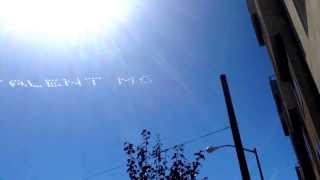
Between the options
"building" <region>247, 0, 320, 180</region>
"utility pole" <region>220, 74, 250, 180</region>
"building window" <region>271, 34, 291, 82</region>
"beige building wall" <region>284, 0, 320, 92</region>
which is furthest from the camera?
"building window" <region>271, 34, 291, 82</region>

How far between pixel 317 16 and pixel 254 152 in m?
14.9

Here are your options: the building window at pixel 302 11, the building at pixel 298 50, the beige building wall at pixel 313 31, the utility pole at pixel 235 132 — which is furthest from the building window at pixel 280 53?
the building window at pixel 302 11

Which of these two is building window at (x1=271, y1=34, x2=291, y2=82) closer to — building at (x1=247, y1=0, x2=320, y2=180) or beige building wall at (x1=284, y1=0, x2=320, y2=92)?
building at (x1=247, y1=0, x2=320, y2=180)

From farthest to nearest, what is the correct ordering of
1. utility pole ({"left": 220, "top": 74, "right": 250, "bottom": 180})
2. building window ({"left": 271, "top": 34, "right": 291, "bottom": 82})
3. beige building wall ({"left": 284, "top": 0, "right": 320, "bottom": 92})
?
building window ({"left": 271, "top": 34, "right": 291, "bottom": 82})
utility pole ({"left": 220, "top": 74, "right": 250, "bottom": 180})
beige building wall ({"left": 284, "top": 0, "right": 320, "bottom": 92})

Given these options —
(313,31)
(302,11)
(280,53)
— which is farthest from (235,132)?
(313,31)

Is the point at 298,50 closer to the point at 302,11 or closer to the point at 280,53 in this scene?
the point at 280,53

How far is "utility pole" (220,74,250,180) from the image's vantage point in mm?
12207

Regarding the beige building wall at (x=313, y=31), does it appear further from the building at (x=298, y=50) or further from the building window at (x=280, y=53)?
the building window at (x=280, y=53)

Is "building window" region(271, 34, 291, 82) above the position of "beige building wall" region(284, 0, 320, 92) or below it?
above

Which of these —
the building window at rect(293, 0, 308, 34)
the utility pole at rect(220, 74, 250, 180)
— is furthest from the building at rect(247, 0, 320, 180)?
the utility pole at rect(220, 74, 250, 180)

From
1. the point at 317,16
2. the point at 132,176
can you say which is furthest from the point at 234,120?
the point at 317,16

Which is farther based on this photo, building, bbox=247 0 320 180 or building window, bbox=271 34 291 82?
building window, bbox=271 34 291 82

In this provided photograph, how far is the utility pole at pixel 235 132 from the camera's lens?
40.0 feet

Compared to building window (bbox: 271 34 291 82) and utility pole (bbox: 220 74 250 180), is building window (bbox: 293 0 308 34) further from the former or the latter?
utility pole (bbox: 220 74 250 180)
